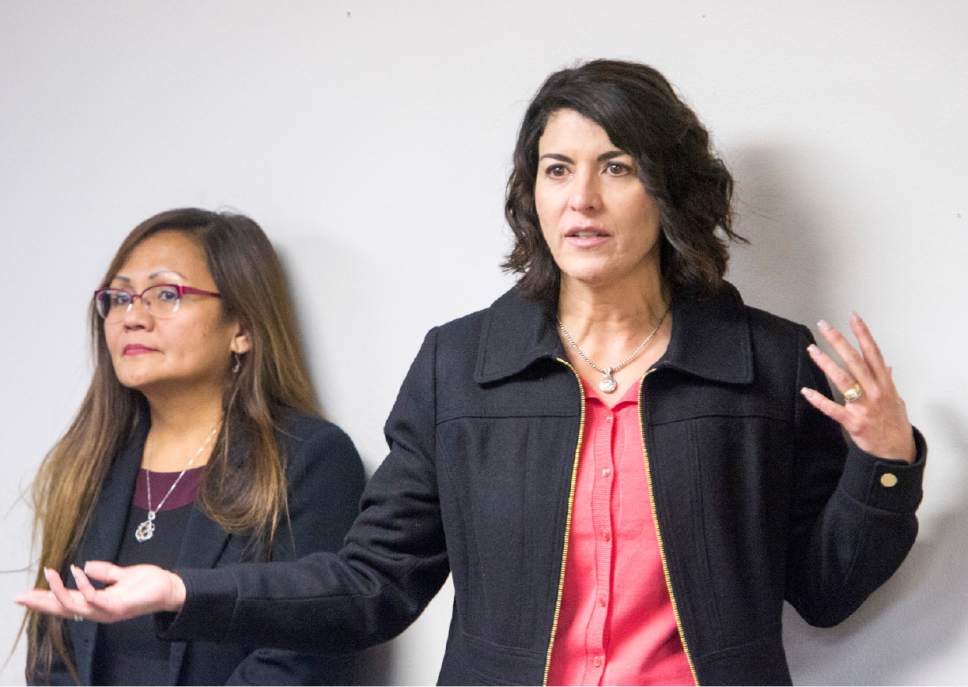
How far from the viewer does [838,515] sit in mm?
1934

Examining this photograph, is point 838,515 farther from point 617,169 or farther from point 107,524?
point 107,524

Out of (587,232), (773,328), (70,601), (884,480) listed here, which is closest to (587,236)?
(587,232)

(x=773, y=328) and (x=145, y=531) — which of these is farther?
(x=145, y=531)

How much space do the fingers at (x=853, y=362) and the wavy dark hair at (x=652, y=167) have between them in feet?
0.77

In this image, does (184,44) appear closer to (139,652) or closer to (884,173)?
(139,652)

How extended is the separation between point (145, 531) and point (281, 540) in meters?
0.28

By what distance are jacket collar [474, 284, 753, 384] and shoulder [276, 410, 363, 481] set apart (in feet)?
1.73

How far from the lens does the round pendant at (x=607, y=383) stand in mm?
2002

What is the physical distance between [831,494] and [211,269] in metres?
1.26

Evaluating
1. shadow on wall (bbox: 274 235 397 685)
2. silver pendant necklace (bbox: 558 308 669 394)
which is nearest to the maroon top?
shadow on wall (bbox: 274 235 397 685)

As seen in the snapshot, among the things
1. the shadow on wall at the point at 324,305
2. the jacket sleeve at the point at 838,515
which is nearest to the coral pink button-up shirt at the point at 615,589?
the jacket sleeve at the point at 838,515

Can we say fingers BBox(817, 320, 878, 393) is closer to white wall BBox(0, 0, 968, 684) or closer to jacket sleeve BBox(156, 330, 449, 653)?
white wall BBox(0, 0, 968, 684)

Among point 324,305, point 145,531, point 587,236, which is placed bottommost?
point 145,531

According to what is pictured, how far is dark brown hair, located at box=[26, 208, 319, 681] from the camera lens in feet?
8.38
